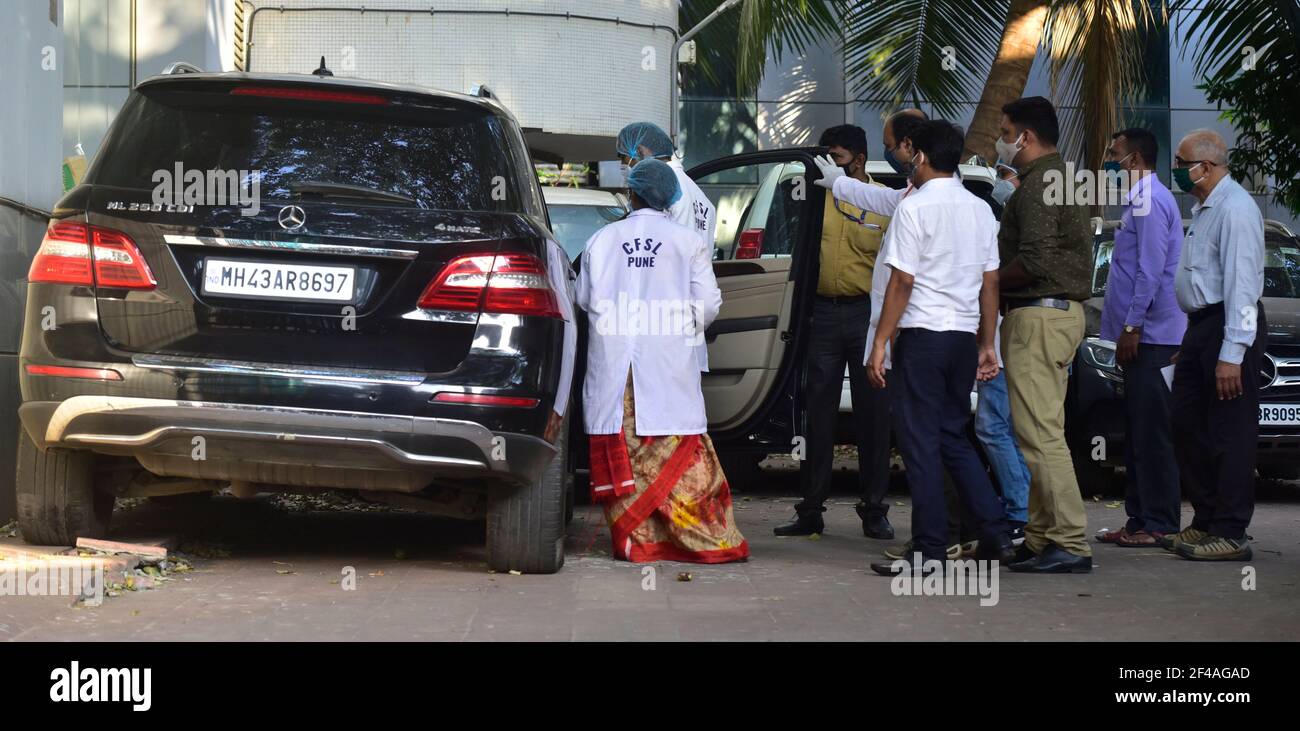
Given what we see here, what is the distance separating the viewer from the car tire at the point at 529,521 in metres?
6.27

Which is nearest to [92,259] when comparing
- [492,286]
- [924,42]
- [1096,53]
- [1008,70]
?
[492,286]

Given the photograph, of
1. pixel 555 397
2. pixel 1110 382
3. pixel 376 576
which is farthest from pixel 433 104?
pixel 1110 382

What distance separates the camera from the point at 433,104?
20.1 feet

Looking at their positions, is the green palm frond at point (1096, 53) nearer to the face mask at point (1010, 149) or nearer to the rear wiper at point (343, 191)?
the face mask at point (1010, 149)

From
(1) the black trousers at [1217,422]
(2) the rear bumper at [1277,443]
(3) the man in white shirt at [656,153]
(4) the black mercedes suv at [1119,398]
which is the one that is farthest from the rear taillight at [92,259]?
(2) the rear bumper at [1277,443]

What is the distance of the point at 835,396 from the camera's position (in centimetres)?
805

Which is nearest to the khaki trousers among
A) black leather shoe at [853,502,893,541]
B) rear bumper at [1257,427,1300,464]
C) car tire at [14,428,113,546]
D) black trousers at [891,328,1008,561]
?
black trousers at [891,328,1008,561]

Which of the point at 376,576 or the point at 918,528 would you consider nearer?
the point at 376,576

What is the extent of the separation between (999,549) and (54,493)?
3.75 m

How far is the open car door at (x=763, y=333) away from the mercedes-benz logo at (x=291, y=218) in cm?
282

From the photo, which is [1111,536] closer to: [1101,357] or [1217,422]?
[1217,422]
